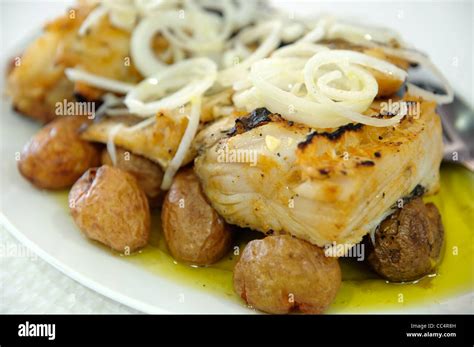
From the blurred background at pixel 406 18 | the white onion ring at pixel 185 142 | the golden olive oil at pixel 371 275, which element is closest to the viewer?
the golden olive oil at pixel 371 275

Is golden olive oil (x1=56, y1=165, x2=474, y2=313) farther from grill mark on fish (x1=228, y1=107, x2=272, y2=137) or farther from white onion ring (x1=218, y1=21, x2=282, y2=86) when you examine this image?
white onion ring (x1=218, y1=21, x2=282, y2=86)

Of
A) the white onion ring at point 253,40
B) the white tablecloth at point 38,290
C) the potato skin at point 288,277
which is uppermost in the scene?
the white onion ring at point 253,40

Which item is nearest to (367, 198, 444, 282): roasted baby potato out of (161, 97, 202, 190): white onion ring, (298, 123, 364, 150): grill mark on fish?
(298, 123, 364, 150): grill mark on fish

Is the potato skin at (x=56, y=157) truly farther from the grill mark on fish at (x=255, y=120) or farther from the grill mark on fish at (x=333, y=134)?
the grill mark on fish at (x=333, y=134)

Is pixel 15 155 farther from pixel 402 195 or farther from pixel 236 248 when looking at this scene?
pixel 402 195

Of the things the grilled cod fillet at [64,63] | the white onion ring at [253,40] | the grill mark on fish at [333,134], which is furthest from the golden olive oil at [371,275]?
the grilled cod fillet at [64,63]

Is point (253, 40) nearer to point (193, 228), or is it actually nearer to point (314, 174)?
point (193, 228)
